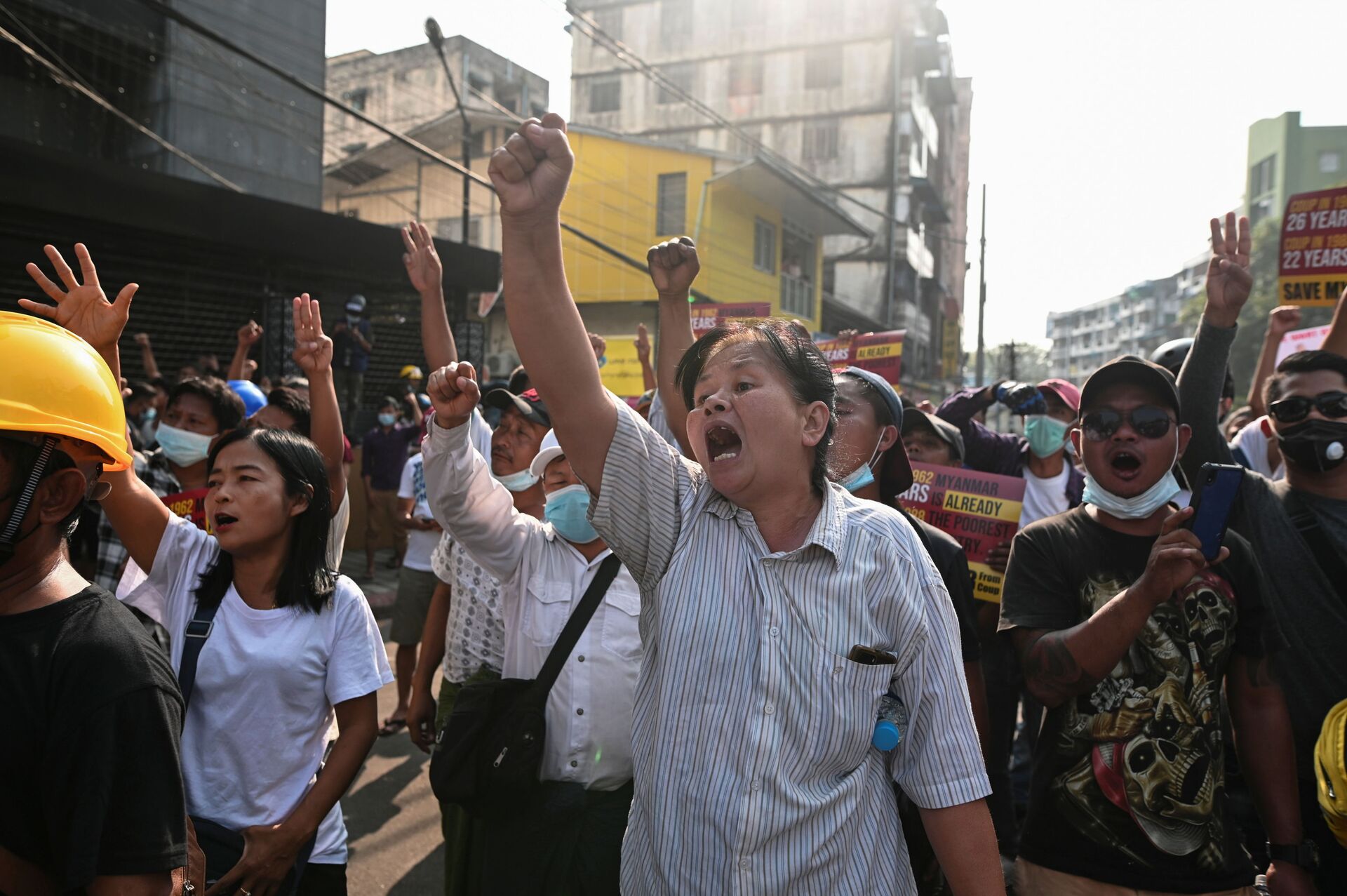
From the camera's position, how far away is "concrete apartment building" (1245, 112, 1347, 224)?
42.1m

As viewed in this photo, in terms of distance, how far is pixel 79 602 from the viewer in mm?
1620

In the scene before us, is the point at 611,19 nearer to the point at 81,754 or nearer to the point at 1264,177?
the point at 1264,177

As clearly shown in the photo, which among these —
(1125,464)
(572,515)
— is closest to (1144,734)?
(1125,464)

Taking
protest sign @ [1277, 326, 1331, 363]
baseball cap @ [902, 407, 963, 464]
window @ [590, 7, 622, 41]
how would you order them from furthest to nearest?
window @ [590, 7, 622, 41] → protest sign @ [1277, 326, 1331, 363] → baseball cap @ [902, 407, 963, 464]

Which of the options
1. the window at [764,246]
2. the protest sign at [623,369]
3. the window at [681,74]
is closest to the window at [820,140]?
the window at [681,74]

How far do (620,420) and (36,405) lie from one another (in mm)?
994

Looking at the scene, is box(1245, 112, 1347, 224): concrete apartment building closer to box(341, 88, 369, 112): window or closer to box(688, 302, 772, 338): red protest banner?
box(341, 88, 369, 112): window

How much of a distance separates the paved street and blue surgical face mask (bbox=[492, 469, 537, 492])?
1.85 meters

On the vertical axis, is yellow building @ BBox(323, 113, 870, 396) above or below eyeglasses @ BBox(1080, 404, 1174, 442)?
above

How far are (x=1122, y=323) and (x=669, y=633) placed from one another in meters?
107

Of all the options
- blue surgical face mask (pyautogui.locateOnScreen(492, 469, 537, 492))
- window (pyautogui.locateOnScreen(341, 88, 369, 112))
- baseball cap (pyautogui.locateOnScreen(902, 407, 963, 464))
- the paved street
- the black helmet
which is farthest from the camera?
window (pyautogui.locateOnScreen(341, 88, 369, 112))

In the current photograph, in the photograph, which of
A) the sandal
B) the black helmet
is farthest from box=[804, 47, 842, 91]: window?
the sandal

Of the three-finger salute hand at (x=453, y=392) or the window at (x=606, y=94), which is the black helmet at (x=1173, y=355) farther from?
the window at (x=606, y=94)

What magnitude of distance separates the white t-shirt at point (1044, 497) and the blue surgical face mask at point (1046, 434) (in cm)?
17
